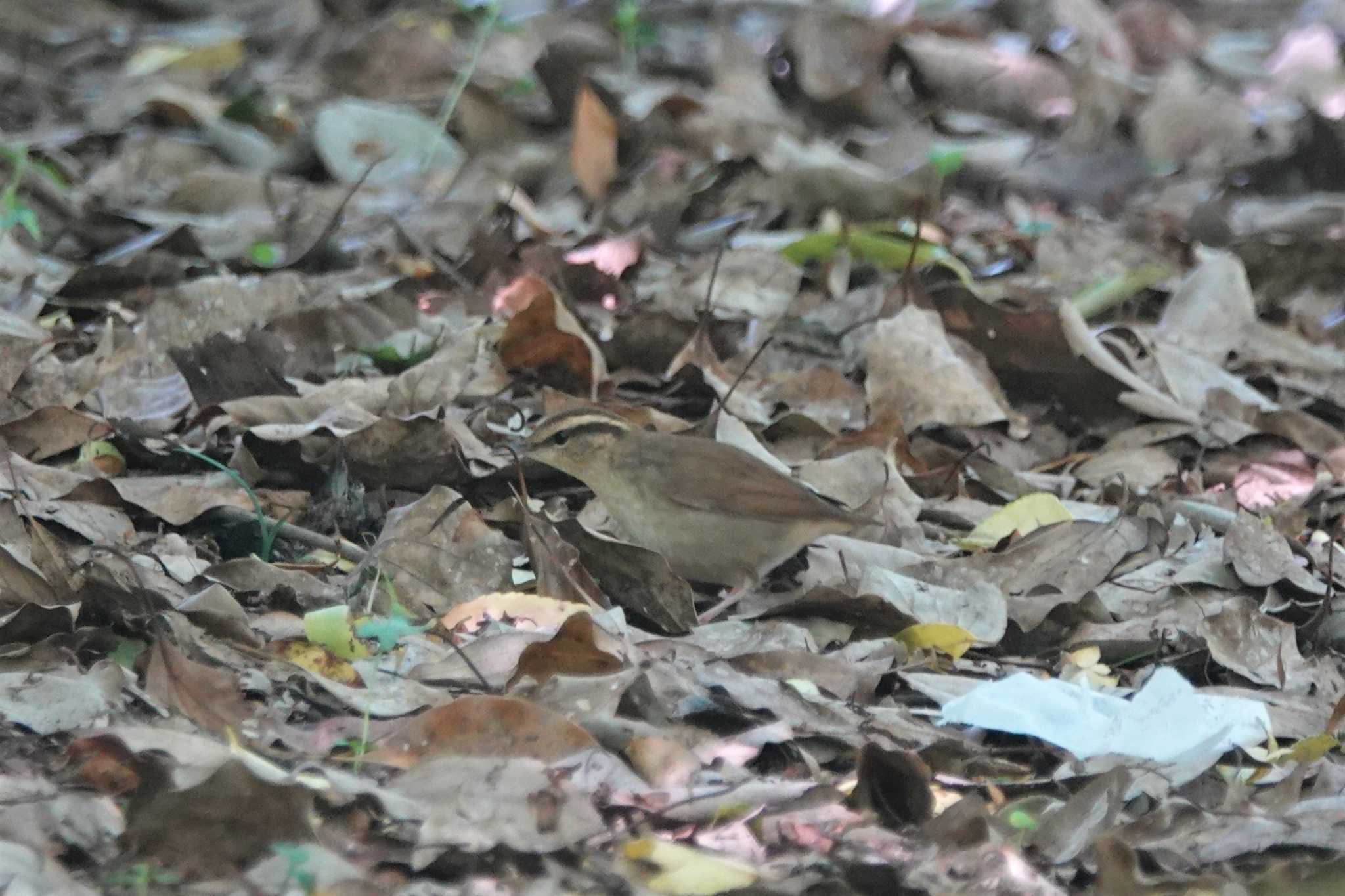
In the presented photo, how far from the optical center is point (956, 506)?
16.7 ft

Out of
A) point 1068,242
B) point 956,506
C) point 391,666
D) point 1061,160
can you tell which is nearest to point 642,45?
point 1061,160

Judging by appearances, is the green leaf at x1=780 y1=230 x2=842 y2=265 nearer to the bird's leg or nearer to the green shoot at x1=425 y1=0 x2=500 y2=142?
the green shoot at x1=425 y1=0 x2=500 y2=142

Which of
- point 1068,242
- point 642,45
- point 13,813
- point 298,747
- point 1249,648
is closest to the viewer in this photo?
point 13,813

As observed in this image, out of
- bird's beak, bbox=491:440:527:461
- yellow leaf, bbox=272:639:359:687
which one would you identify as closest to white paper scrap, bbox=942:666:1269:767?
yellow leaf, bbox=272:639:359:687

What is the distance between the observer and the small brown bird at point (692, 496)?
4.43 meters

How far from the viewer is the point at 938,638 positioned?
414 centimetres

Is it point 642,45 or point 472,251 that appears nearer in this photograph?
point 472,251

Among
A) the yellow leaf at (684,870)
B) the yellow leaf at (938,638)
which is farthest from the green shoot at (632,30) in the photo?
the yellow leaf at (684,870)

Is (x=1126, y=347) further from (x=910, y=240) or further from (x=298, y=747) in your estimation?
(x=298, y=747)

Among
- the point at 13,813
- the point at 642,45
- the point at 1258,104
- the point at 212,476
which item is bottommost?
the point at 1258,104

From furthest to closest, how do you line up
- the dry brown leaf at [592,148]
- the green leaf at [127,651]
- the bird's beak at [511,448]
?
the dry brown leaf at [592,148] → the bird's beak at [511,448] → the green leaf at [127,651]

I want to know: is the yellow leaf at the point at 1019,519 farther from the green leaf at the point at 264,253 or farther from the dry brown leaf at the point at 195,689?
the green leaf at the point at 264,253

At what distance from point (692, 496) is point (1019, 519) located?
99 centimetres

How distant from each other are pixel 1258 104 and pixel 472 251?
5.23 m
